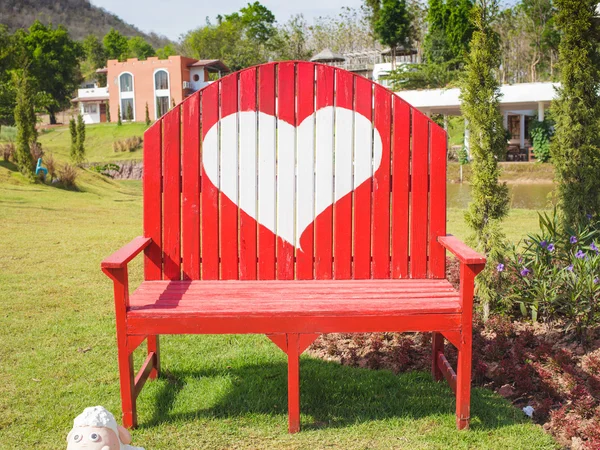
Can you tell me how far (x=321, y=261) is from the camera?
12.8 feet

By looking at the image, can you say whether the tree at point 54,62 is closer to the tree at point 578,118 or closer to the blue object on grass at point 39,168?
the blue object on grass at point 39,168

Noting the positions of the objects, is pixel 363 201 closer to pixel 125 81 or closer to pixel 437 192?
pixel 437 192

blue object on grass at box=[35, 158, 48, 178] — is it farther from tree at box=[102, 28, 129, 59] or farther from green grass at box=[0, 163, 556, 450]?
tree at box=[102, 28, 129, 59]

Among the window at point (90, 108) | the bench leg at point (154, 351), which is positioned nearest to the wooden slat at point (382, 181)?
the bench leg at point (154, 351)

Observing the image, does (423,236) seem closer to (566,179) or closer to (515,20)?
(566,179)

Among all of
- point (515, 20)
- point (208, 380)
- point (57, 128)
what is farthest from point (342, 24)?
point (208, 380)

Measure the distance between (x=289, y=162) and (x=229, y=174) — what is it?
35 centimetres

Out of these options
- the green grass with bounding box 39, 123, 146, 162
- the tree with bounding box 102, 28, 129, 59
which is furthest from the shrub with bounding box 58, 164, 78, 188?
the tree with bounding box 102, 28, 129, 59

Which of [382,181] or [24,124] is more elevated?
[24,124]

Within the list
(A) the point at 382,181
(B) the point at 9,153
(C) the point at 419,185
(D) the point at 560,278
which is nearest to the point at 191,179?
(A) the point at 382,181

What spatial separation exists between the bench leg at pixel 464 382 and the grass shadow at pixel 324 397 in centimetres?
10

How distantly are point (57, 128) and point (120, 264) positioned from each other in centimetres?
5688

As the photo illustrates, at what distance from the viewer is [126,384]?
320 centimetres

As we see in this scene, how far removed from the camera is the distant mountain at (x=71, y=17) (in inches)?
5763
